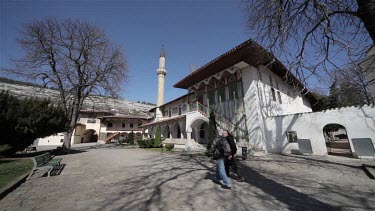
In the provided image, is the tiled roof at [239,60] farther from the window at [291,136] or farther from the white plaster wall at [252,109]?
the window at [291,136]

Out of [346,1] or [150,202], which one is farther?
[346,1]

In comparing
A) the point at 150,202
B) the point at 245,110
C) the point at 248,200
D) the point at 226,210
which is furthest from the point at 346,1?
the point at 245,110

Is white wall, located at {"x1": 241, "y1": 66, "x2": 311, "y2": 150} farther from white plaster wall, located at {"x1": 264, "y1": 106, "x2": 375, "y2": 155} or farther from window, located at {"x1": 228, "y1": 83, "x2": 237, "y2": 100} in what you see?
window, located at {"x1": 228, "y1": 83, "x2": 237, "y2": 100}

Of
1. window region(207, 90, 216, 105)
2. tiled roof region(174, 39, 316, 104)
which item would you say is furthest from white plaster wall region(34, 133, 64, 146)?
window region(207, 90, 216, 105)

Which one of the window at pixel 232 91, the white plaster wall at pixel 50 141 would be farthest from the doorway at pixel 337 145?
the white plaster wall at pixel 50 141

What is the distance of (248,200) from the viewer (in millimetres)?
3445

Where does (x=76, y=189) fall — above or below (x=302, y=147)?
below

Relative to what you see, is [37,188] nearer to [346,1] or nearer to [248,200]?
[248,200]

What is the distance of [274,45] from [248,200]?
15.6ft

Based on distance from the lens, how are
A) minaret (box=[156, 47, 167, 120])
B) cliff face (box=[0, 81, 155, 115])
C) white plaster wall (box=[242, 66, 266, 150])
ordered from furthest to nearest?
minaret (box=[156, 47, 167, 120])
cliff face (box=[0, 81, 155, 115])
white plaster wall (box=[242, 66, 266, 150])

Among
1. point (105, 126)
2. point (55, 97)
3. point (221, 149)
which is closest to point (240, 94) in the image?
point (221, 149)

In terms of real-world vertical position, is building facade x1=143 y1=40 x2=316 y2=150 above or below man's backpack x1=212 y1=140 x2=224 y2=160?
above

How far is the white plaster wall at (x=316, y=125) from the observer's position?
329 inches

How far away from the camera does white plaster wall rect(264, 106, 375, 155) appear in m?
8.35
